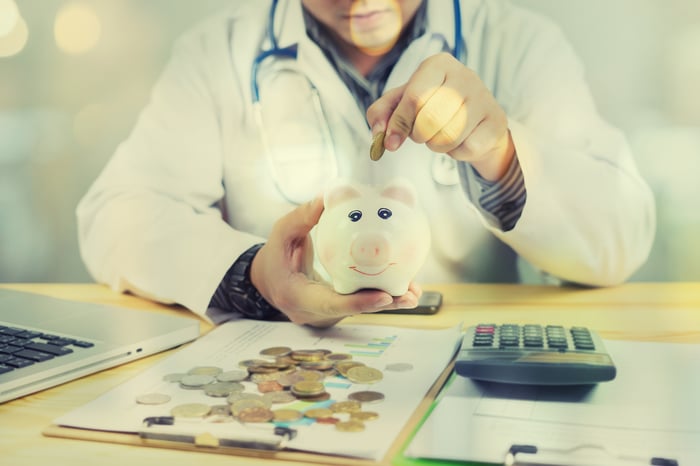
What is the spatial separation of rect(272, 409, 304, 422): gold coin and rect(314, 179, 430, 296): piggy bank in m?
0.11

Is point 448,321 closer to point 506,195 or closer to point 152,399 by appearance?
point 506,195

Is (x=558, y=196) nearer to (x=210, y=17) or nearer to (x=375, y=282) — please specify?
(x=375, y=282)

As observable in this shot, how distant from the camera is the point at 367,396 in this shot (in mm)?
515

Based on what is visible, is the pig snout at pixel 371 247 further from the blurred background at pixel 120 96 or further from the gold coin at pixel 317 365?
the blurred background at pixel 120 96

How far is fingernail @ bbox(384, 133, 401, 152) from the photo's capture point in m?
0.59

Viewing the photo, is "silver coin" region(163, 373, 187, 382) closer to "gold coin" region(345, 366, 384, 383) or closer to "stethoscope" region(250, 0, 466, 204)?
"gold coin" region(345, 366, 384, 383)

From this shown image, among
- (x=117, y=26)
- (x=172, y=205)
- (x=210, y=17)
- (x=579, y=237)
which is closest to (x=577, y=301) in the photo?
(x=579, y=237)

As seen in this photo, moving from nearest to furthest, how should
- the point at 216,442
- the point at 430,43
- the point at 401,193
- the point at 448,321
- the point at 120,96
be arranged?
the point at 216,442
the point at 401,193
the point at 448,321
the point at 430,43
the point at 120,96

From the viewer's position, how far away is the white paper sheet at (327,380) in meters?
0.45

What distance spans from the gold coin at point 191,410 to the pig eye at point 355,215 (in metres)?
0.16

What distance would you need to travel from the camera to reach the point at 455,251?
3.42ft

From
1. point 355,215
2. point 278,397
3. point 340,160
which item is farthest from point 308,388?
point 340,160

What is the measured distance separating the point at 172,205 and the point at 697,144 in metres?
0.71

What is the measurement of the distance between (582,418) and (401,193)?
20cm
